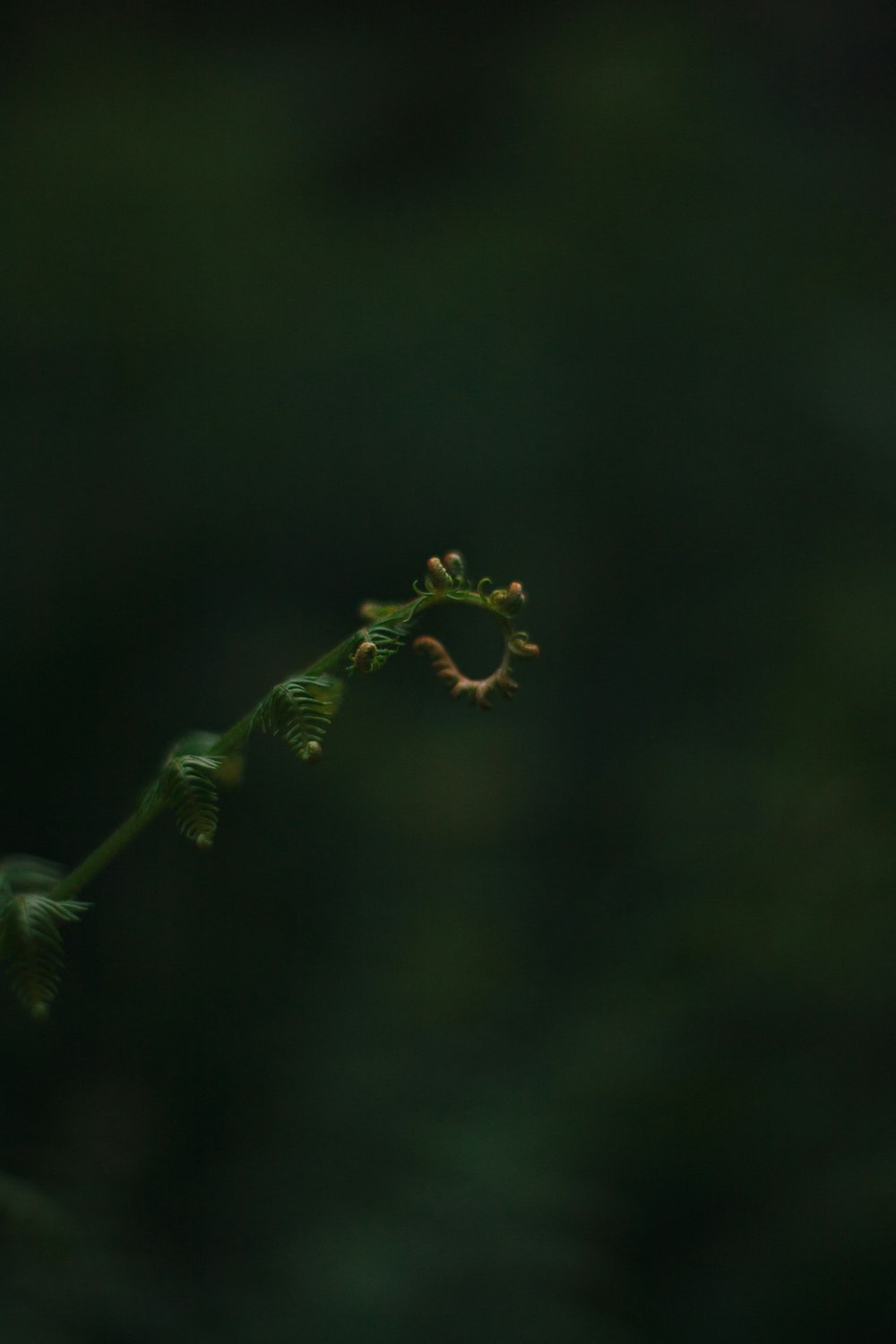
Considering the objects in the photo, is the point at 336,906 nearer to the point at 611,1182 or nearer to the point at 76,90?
the point at 611,1182

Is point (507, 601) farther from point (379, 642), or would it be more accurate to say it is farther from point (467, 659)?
point (467, 659)

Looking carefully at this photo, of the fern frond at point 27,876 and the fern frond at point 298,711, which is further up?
the fern frond at point 298,711

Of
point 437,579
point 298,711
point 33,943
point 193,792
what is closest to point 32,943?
point 33,943

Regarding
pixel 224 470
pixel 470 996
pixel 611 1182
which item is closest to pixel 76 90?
pixel 224 470

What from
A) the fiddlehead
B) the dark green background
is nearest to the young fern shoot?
the fiddlehead

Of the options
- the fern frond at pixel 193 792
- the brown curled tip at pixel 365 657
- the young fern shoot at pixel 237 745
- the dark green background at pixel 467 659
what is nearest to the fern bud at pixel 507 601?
the young fern shoot at pixel 237 745

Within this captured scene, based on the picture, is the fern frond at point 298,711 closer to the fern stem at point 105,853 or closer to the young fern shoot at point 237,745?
the young fern shoot at point 237,745

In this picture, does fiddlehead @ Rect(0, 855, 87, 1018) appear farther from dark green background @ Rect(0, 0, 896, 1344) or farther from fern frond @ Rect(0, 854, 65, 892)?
dark green background @ Rect(0, 0, 896, 1344)
